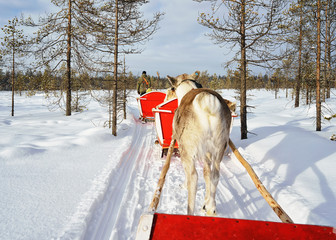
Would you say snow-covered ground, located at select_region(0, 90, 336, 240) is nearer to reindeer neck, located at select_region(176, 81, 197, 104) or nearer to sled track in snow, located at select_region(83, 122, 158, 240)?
sled track in snow, located at select_region(83, 122, 158, 240)

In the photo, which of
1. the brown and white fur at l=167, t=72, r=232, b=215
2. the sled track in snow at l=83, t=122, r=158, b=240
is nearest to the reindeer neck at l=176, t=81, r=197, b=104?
the brown and white fur at l=167, t=72, r=232, b=215

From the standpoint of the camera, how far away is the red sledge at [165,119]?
5.73 m

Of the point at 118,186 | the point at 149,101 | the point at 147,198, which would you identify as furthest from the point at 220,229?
the point at 149,101

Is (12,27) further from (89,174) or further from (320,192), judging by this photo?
(320,192)

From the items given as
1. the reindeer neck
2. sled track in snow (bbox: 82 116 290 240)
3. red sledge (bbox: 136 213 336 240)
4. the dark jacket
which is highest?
the dark jacket

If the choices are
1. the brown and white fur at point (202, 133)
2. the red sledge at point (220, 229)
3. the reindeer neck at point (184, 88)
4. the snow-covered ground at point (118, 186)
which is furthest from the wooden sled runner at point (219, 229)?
the reindeer neck at point (184, 88)

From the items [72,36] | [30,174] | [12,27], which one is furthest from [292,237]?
[12,27]

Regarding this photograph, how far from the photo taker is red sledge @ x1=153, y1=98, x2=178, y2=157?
18.8 feet

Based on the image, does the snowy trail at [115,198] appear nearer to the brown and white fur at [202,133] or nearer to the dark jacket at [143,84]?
the brown and white fur at [202,133]

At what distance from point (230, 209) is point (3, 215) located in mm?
3466

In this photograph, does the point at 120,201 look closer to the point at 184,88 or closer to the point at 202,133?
the point at 202,133

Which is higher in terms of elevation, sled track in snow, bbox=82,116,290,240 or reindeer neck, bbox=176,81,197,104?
reindeer neck, bbox=176,81,197,104

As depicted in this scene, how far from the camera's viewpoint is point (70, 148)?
5930mm

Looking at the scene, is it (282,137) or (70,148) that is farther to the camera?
(282,137)
